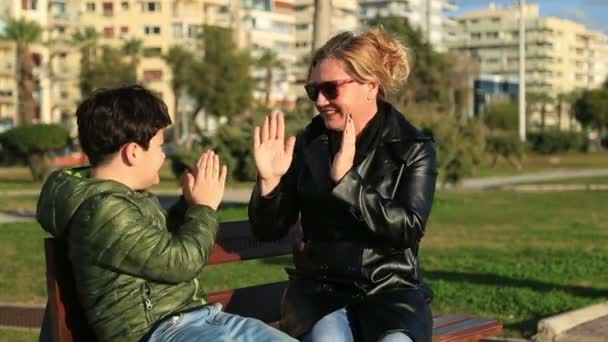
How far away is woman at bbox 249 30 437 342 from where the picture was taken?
3.71 m

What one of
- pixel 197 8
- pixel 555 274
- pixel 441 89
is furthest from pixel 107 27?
pixel 555 274

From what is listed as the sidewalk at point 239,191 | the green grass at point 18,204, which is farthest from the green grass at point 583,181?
the green grass at point 18,204

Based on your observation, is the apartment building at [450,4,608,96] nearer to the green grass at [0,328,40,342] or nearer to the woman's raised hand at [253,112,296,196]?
the green grass at [0,328,40,342]

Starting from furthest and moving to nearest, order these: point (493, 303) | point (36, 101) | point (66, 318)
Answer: point (36, 101)
point (493, 303)
point (66, 318)

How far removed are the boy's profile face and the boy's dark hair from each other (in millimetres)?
25

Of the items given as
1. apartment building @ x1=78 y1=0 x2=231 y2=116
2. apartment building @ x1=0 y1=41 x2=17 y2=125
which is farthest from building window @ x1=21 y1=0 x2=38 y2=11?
apartment building @ x1=78 y1=0 x2=231 y2=116

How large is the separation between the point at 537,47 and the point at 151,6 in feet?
260

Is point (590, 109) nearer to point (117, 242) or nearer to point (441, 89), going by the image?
point (441, 89)

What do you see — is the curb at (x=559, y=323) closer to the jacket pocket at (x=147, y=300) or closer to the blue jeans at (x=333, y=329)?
the blue jeans at (x=333, y=329)

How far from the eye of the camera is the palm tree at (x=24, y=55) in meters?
69.4

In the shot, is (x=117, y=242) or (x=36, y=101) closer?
(x=117, y=242)

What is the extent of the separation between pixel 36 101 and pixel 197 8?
1128 inches

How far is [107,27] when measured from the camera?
108 m

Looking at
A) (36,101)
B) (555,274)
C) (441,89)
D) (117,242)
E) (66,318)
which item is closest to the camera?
(117,242)
